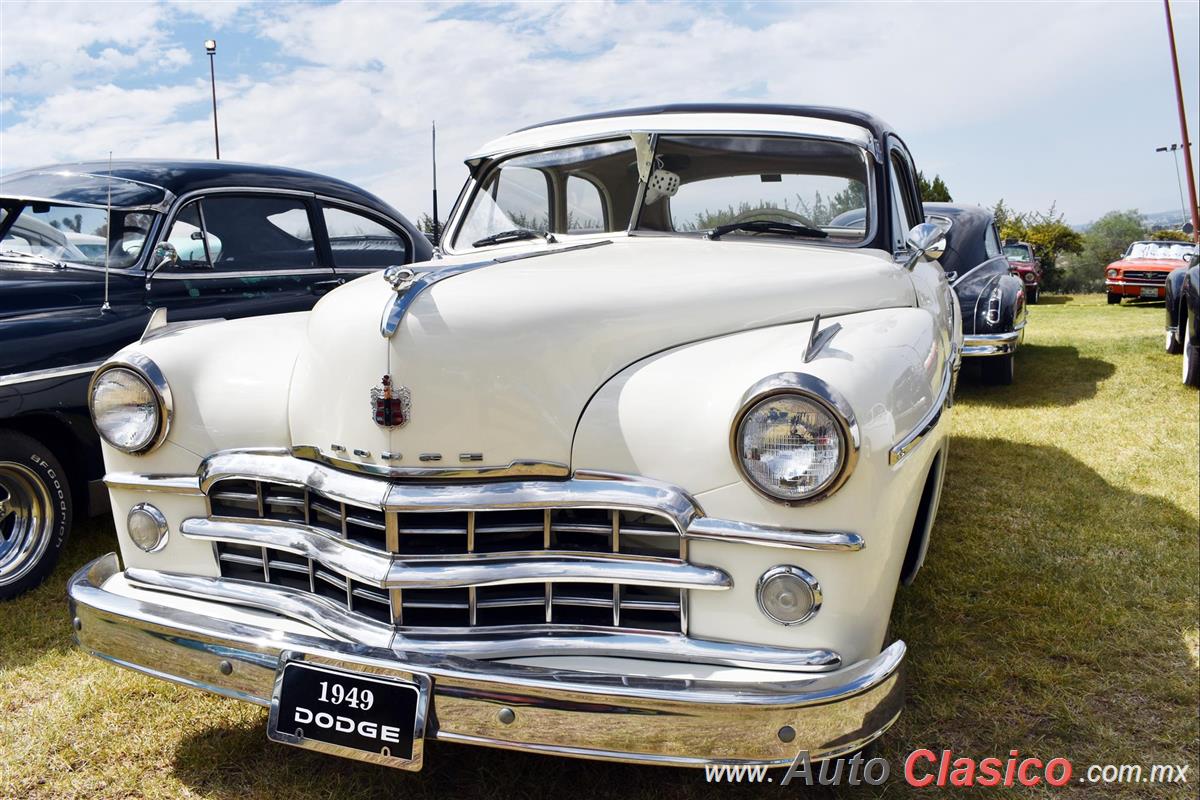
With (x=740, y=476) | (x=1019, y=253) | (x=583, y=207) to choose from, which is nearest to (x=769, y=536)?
(x=740, y=476)

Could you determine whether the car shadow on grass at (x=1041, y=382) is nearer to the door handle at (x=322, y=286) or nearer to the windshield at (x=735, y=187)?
the windshield at (x=735, y=187)

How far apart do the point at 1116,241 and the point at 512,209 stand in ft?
136

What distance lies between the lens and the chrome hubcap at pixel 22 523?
3.61 metres

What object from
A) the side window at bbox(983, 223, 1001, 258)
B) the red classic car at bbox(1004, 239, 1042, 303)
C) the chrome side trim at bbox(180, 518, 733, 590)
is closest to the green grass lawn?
the chrome side trim at bbox(180, 518, 733, 590)

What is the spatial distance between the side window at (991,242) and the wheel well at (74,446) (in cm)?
804

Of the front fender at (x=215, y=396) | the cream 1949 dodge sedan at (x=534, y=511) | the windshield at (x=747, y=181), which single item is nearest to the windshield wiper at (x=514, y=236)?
the windshield at (x=747, y=181)

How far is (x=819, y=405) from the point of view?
189 centimetres

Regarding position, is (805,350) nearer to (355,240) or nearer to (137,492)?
(137,492)

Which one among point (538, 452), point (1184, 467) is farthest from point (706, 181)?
point (1184, 467)

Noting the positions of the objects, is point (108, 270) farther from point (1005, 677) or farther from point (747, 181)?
point (1005, 677)

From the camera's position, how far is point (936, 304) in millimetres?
3414

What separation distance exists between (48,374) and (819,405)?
322cm

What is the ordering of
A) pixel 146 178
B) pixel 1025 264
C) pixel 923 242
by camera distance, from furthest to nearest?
pixel 1025 264, pixel 146 178, pixel 923 242

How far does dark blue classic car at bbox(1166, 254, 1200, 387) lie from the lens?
300 inches
